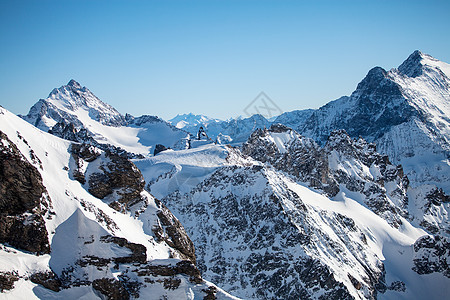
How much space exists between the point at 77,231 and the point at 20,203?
7405 millimetres

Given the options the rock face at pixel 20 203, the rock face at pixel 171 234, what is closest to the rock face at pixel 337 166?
the rock face at pixel 171 234

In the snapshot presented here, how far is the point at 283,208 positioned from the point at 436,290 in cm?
5699

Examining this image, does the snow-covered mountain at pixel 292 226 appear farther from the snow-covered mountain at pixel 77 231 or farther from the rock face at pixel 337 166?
the snow-covered mountain at pixel 77 231

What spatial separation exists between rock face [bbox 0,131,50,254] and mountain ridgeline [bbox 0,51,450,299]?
11 cm

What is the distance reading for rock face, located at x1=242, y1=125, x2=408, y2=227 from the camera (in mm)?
138875

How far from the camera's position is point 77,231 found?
144 ft

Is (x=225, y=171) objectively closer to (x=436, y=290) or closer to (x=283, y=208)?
(x=283, y=208)

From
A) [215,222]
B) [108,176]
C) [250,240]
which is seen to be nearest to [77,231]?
[108,176]

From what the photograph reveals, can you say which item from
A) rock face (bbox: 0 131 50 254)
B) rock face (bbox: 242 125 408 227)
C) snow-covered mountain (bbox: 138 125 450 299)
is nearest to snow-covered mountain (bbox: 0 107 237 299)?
rock face (bbox: 0 131 50 254)

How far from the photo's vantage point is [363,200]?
143625 mm

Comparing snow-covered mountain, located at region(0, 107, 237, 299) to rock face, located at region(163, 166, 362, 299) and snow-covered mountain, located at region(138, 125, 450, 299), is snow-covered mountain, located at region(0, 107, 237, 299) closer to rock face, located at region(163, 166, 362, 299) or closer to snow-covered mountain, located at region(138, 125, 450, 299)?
rock face, located at region(163, 166, 362, 299)

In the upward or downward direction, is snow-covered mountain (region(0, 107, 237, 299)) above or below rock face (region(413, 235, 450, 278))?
above

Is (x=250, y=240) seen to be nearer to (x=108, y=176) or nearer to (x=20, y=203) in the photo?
(x=108, y=176)

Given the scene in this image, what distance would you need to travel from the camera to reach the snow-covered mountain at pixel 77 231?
38.0 metres
